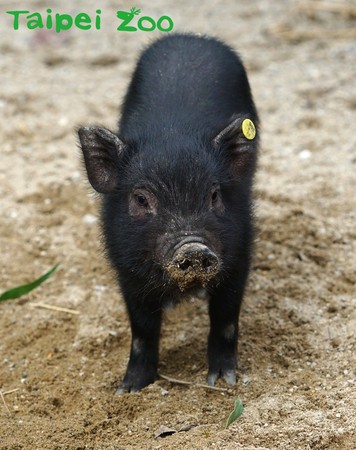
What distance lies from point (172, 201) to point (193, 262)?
0.44 metres

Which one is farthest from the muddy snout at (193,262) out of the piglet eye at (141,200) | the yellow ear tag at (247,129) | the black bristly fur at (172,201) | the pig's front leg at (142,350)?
the pig's front leg at (142,350)

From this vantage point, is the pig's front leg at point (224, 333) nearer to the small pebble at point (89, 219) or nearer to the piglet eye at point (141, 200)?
the piglet eye at point (141, 200)

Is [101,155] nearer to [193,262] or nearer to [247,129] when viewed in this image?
[247,129]

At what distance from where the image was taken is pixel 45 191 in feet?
21.7

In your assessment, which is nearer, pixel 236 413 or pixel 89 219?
pixel 236 413

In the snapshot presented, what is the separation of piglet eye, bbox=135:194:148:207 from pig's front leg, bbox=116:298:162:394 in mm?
657

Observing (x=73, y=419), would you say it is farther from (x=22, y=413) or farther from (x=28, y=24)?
(x=28, y=24)

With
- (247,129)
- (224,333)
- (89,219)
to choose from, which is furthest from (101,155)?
(89,219)

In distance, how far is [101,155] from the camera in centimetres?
453

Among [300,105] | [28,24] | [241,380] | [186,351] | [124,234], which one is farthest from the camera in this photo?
[28,24]

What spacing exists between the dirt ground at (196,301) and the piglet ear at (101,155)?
0.62m

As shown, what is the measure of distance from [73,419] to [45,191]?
102 inches

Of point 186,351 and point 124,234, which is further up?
point 124,234

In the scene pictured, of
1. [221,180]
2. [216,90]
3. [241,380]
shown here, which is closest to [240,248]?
[221,180]
